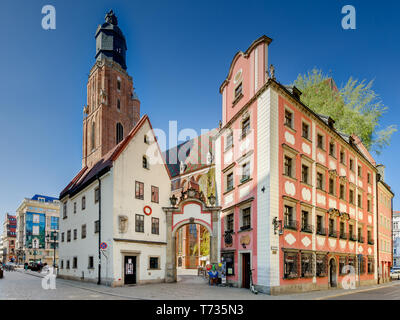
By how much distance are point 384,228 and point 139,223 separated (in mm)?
31067

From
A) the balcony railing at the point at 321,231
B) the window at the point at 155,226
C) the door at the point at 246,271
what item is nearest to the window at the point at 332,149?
the balcony railing at the point at 321,231

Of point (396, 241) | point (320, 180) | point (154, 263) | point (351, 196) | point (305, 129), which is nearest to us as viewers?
point (305, 129)

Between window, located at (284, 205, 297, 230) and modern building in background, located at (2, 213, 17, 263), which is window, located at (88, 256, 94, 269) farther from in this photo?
modern building in background, located at (2, 213, 17, 263)

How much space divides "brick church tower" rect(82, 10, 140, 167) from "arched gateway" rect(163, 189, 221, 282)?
41.6 m

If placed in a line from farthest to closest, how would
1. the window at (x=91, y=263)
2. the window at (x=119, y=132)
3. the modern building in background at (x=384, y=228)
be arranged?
the window at (x=119, y=132)
the modern building in background at (x=384, y=228)
the window at (x=91, y=263)

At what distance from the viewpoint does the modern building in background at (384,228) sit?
128 feet

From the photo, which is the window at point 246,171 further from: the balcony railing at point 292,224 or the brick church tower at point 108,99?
the brick church tower at point 108,99

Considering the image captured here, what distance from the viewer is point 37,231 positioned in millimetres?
109500

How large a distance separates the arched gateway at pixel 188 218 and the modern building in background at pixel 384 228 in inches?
808

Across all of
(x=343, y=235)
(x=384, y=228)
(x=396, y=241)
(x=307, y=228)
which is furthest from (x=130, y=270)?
(x=396, y=241)

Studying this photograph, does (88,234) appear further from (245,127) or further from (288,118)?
(288,118)

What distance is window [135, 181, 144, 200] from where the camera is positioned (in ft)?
88.9
